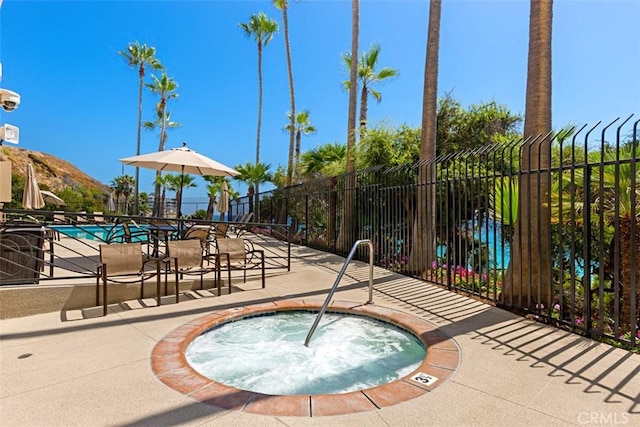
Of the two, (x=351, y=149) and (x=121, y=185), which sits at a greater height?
(x=121, y=185)

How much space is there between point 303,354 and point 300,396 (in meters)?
1.06

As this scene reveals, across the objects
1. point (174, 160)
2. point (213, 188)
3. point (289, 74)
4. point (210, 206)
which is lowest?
point (210, 206)

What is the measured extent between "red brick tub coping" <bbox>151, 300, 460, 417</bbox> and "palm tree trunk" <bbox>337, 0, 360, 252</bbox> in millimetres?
4966

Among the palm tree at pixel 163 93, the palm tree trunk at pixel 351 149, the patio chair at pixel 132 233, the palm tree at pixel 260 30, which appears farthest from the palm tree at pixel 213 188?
the patio chair at pixel 132 233

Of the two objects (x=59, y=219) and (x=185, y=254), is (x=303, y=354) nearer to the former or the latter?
(x=185, y=254)

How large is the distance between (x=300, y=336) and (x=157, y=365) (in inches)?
60.3

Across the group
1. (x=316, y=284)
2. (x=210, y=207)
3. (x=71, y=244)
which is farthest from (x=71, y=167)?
(x=316, y=284)

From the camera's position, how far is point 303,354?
3.34 metres

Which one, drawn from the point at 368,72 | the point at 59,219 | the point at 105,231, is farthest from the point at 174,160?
the point at 368,72

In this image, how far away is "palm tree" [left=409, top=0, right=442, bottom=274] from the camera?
6.49 metres

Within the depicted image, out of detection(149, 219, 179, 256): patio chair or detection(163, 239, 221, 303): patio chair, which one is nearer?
detection(163, 239, 221, 303): patio chair

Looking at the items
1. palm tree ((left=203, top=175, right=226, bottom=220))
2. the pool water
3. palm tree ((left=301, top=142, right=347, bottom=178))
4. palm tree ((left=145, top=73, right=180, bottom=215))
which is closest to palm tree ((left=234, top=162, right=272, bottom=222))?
palm tree ((left=203, top=175, right=226, bottom=220))

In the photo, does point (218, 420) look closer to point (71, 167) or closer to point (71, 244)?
point (71, 244)

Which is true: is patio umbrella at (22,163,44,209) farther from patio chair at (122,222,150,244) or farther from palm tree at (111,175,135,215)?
palm tree at (111,175,135,215)
